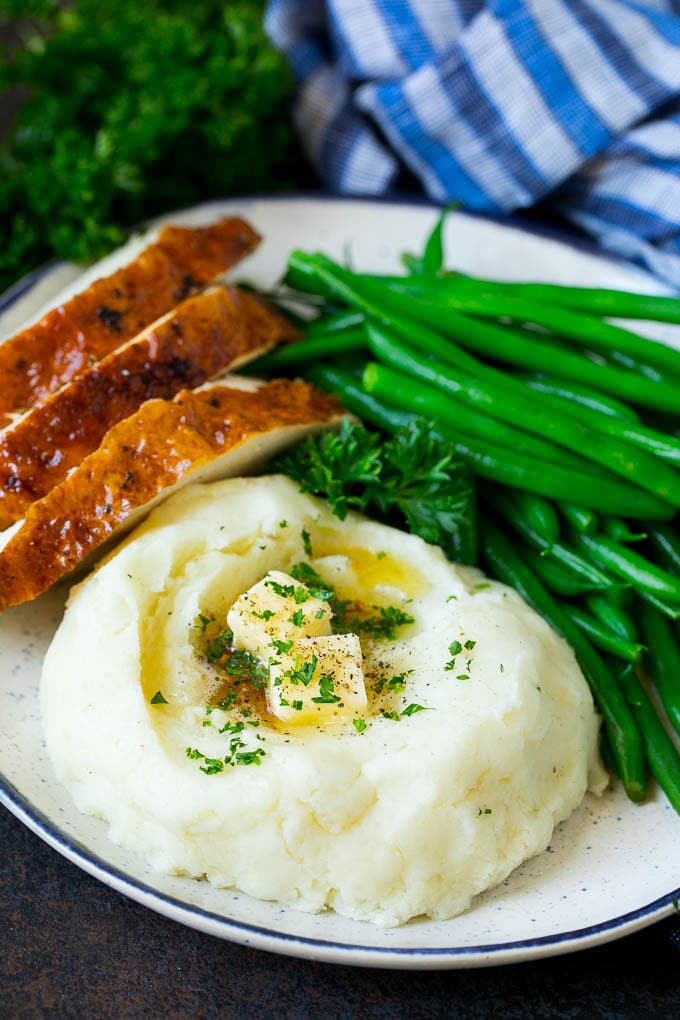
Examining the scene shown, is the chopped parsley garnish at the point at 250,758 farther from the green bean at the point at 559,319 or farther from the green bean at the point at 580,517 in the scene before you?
the green bean at the point at 559,319

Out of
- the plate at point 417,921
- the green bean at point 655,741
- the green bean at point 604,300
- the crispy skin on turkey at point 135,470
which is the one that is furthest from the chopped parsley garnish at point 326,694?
the green bean at point 604,300

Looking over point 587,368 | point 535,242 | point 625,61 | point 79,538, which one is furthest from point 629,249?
point 79,538

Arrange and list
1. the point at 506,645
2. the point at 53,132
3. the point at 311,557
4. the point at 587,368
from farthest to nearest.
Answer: the point at 53,132 < the point at 587,368 < the point at 311,557 < the point at 506,645

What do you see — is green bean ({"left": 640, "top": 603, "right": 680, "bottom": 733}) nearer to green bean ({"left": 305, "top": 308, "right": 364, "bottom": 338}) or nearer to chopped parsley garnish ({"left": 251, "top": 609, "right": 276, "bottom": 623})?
chopped parsley garnish ({"left": 251, "top": 609, "right": 276, "bottom": 623})

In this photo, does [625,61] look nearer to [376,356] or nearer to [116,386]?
[376,356]

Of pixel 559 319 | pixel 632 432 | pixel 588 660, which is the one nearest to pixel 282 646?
pixel 588 660

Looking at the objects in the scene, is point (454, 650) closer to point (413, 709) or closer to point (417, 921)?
point (413, 709)

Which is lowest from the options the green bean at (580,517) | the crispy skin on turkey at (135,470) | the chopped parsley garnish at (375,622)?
the green bean at (580,517)
